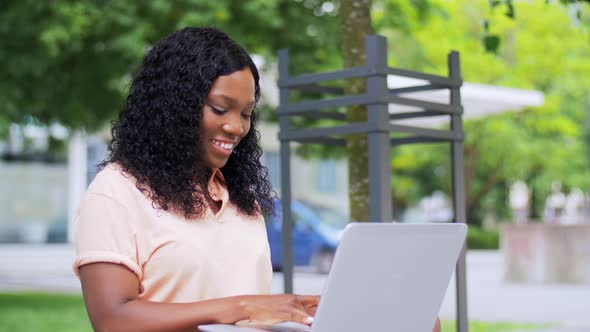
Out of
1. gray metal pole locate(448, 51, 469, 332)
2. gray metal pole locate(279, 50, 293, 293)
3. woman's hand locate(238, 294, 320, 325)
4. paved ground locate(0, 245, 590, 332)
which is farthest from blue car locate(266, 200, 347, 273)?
woman's hand locate(238, 294, 320, 325)

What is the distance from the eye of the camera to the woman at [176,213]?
189cm

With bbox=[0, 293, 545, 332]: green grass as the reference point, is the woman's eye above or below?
above

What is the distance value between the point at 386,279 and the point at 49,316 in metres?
9.36

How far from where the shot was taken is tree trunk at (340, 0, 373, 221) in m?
4.95

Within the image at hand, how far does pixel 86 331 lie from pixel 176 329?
303 inches

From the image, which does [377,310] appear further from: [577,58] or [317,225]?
[577,58]

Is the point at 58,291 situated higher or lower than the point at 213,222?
lower

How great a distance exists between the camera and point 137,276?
195 centimetres

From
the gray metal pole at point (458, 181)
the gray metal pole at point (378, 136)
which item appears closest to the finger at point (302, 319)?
the gray metal pole at point (378, 136)

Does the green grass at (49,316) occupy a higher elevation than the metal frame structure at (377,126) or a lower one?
lower

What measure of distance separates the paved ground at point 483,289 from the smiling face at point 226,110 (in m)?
6.63

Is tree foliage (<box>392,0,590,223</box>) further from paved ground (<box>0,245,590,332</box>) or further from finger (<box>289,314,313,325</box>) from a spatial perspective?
Answer: finger (<box>289,314,313,325</box>)

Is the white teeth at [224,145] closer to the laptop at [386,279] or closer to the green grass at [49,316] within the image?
the laptop at [386,279]

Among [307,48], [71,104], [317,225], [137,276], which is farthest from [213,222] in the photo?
[317,225]
